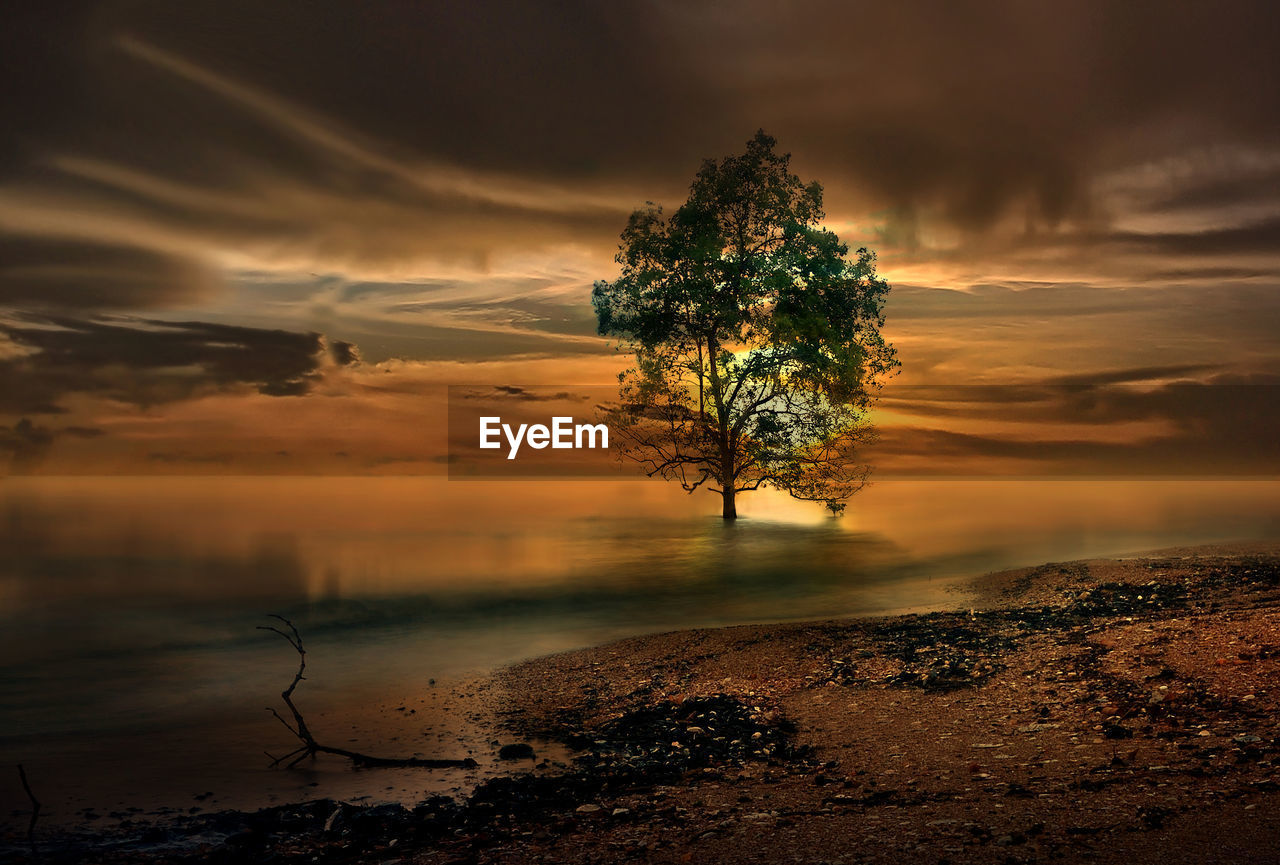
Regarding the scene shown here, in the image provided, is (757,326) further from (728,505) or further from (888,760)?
(888,760)

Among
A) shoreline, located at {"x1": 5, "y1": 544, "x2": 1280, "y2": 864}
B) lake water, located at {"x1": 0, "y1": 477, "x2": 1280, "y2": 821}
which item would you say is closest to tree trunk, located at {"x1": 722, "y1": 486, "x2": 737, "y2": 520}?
lake water, located at {"x1": 0, "y1": 477, "x2": 1280, "y2": 821}

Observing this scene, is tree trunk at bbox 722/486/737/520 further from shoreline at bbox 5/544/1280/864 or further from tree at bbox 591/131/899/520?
shoreline at bbox 5/544/1280/864

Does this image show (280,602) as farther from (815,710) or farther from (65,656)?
(815,710)

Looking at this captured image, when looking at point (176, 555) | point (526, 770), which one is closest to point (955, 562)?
point (526, 770)

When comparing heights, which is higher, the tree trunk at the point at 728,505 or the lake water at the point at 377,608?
the tree trunk at the point at 728,505

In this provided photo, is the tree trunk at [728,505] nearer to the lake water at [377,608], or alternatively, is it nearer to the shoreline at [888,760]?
the lake water at [377,608]

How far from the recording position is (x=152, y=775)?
1319cm

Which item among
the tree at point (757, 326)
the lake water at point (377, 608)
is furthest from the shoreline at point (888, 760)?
the tree at point (757, 326)

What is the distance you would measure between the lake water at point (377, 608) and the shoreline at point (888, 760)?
1.82 m

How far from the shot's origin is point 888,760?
32.6 feet

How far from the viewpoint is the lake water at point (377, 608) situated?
1391cm

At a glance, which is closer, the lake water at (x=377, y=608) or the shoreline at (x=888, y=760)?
the shoreline at (x=888, y=760)

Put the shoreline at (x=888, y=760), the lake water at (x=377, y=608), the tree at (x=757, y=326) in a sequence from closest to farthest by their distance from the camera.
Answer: the shoreline at (x=888, y=760), the lake water at (x=377, y=608), the tree at (x=757, y=326)

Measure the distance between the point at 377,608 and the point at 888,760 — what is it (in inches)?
964
